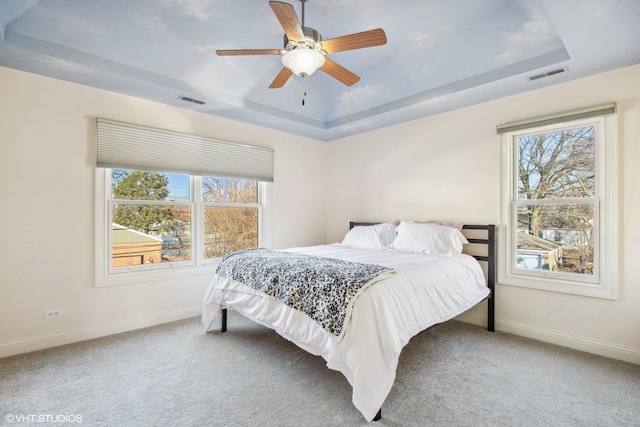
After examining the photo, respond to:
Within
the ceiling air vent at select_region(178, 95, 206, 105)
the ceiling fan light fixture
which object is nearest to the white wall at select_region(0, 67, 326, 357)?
the ceiling air vent at select_region(178, 95, 206, 105)

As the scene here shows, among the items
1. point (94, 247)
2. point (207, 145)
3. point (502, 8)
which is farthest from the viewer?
point (207, 145)

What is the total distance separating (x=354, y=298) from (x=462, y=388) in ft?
3.56

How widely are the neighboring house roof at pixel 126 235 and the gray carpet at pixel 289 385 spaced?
1.00 meters

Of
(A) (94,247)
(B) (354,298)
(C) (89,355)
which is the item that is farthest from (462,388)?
(A) (94,247)

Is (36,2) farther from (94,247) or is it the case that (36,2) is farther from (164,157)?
(94,247)

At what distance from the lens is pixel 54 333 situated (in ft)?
8.96

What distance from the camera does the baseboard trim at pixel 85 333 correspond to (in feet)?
8.41

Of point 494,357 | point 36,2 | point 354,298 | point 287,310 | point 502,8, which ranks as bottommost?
point 494,357

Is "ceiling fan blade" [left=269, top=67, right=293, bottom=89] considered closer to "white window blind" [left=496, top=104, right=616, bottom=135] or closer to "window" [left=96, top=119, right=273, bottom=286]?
"window" [left=96, top=119, right=273, bottom=286]

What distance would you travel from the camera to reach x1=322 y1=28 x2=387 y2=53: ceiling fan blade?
191 centimetres

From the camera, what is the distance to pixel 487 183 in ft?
10.7

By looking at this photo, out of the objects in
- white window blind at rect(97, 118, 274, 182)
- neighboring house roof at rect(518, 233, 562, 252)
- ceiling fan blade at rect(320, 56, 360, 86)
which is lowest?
neighboring house roof at rect(518, 233, 562, 252)

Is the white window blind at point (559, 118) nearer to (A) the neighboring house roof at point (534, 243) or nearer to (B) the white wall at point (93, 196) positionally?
(B) the white wall at point (93, 196)

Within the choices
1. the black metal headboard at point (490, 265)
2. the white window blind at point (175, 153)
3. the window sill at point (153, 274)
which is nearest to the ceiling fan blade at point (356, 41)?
the white window blind at point (175, 153)
